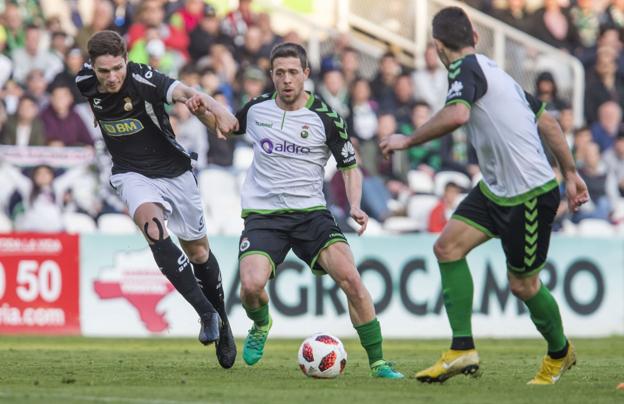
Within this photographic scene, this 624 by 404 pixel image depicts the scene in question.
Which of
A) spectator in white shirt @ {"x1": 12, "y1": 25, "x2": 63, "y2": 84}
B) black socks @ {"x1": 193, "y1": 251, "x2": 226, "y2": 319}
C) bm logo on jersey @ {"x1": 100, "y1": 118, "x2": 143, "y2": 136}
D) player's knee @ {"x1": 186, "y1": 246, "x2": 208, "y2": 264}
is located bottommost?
black socks @ {"x1": 193, "y1": 251, "x2": 226, "y2": 319}

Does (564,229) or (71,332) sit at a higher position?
(564,229)

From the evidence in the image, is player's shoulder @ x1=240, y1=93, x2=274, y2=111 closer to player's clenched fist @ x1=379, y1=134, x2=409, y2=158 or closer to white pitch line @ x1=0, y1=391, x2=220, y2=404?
player's clenched fist @ x1=379, y1=134, x2=409, y2=158

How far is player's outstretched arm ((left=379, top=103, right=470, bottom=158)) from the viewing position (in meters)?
8.84

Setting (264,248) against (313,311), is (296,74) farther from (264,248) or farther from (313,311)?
(313,311)

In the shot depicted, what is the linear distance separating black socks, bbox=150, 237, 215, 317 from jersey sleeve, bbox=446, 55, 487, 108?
2970 millimetres

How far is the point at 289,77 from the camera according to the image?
10656 mm

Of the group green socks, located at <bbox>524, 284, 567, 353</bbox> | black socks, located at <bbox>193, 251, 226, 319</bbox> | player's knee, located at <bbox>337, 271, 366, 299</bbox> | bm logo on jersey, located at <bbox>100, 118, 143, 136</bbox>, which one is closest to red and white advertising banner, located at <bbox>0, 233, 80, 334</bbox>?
black socks, located at <bbox>193, 251, 226, 319</bbox>

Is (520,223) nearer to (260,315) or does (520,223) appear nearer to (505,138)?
(505,138)

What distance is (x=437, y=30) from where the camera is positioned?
9.27 meters

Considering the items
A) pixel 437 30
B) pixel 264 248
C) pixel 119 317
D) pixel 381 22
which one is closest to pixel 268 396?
pixel 264 248

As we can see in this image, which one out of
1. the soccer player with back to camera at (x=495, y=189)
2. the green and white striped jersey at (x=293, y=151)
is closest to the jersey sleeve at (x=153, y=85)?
the green and white striped jersey at (x=293, y=151)

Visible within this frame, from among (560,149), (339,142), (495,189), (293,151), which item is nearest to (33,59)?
(293,151)

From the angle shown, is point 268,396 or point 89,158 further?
point 89,158

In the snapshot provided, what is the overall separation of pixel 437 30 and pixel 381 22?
13901mm
